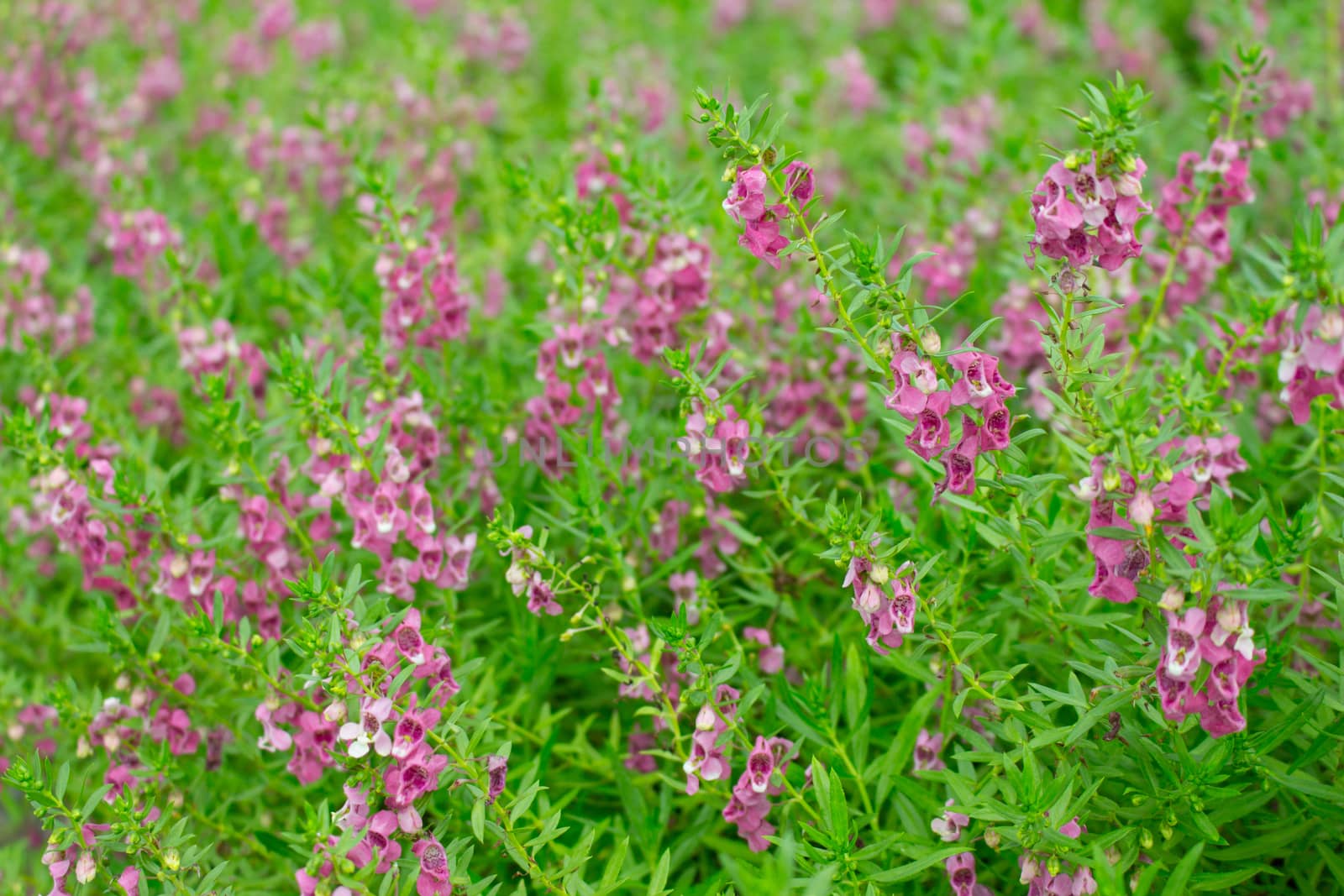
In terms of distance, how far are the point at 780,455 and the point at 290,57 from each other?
4987 millimetres

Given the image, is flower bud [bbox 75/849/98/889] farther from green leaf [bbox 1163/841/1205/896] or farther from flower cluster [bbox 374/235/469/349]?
green leaf [bbox 1163/841/1205/896]

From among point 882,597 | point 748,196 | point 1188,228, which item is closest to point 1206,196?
point 1188,228

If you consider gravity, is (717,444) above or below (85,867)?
above

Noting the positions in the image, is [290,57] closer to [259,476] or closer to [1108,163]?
[259,476]

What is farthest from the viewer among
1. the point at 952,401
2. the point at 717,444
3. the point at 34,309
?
the point at 34,309

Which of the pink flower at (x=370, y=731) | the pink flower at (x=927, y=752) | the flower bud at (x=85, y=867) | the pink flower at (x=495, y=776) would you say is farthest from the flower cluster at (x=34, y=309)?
the pink flower at (x=927, y=752)

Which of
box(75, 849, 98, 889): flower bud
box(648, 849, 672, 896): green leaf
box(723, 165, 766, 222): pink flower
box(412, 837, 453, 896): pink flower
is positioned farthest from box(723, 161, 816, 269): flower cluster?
box(75, 849, 98, 889): flower bud

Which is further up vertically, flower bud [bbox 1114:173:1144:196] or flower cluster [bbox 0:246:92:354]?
flower bud [bbox 1114:173:1144:196]

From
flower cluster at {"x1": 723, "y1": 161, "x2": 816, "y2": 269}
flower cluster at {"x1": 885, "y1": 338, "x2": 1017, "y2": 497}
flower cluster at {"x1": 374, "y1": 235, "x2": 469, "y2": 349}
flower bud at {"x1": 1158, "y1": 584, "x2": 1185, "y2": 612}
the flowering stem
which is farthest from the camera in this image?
flower cluster at {"x1": 374, "y1": 235, "x2": 469, "y2": 349}

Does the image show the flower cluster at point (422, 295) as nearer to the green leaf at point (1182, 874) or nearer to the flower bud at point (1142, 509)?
the flower bud at point (1142, 509)

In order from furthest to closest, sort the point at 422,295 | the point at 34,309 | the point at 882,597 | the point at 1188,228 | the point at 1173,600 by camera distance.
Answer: the point at 34,309, the point at 422,295, the point at 1188,228, the point at 882,597, the point at 1173,600

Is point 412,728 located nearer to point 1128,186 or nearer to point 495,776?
point 495,776

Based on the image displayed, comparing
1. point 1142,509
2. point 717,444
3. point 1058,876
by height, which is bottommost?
point 1058,876

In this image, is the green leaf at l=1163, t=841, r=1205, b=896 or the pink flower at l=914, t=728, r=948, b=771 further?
the pink flower at l=914, t=728, r=948, b=771
